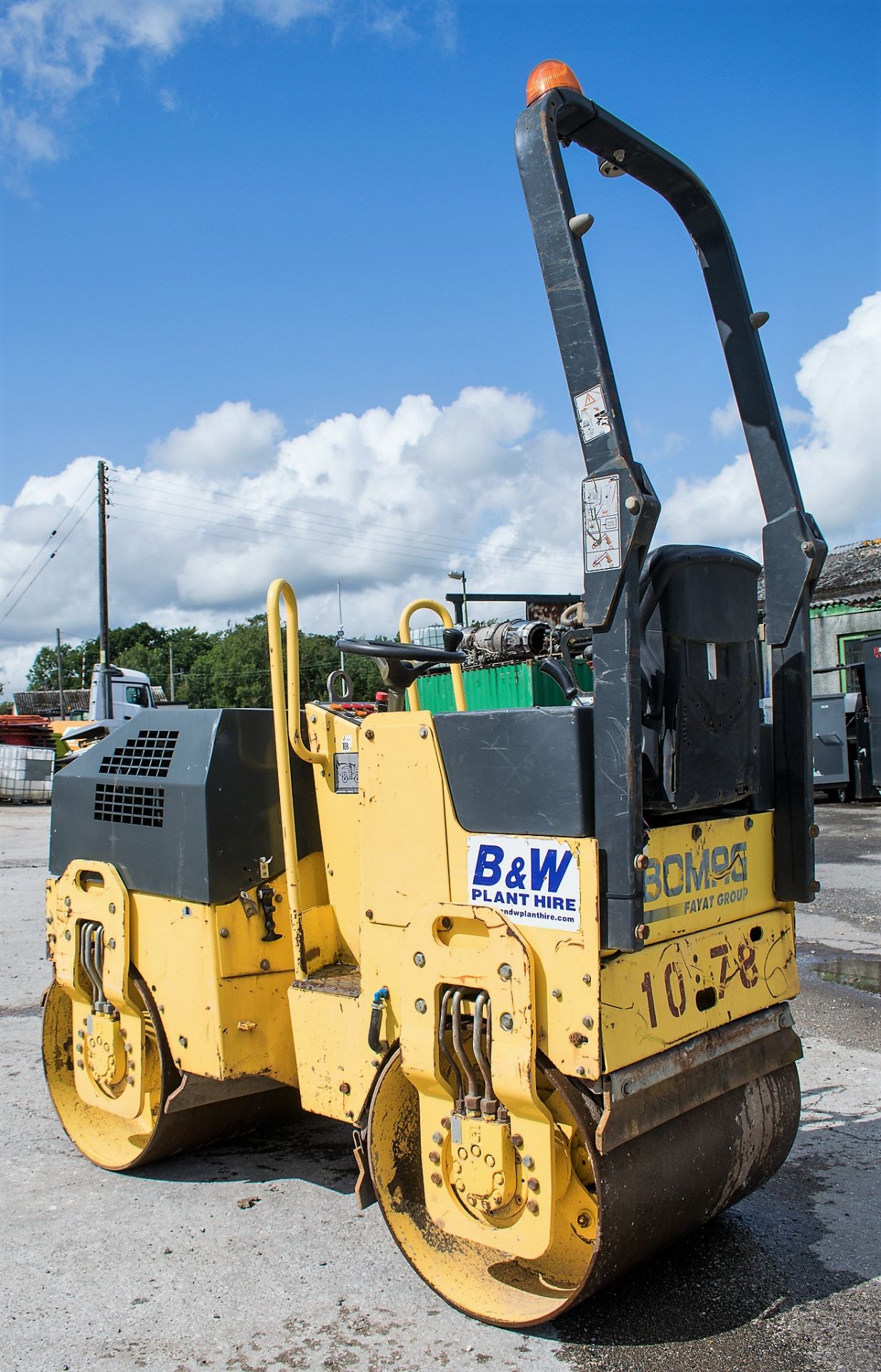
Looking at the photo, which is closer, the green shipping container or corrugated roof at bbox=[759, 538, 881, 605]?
the green shipping container

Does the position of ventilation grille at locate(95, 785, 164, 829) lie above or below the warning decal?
below

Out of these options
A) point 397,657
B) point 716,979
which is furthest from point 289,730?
point 716,979

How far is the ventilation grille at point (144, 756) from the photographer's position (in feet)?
12.0

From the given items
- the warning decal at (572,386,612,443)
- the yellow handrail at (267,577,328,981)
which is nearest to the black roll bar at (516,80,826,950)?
the warning decal at (572,386,612,443)

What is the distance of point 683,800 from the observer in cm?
259

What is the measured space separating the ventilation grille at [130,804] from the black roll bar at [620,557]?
5.79ft

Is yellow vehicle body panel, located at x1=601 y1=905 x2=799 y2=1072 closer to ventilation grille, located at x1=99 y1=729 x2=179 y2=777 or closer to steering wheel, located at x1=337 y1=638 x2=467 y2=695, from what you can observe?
steering wheel, located at x1=337 y1=638 x2=467 y2=695

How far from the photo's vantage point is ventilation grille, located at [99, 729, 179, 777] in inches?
145

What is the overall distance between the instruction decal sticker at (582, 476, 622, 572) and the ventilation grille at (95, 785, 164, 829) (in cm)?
183

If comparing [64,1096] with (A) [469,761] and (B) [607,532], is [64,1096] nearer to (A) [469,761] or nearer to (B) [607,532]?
(A) [469,761]

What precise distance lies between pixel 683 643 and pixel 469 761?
1.95ft

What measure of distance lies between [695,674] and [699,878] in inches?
20.9

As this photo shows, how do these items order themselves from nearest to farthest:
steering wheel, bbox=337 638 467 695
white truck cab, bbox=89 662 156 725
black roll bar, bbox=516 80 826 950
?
1. black roll bar, bbox=516 80 826 950
2. steering wheel, bbox=337 638 467 695
3. white truck cab, bbox=89 662 156 725

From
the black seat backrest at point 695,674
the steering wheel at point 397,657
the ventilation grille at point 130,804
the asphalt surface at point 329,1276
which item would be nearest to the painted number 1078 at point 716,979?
the black seat backrest at point 695,674
